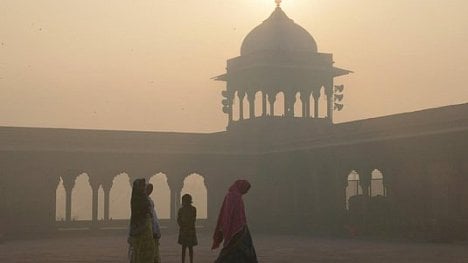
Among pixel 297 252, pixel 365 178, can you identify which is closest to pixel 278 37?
pixel 365 178

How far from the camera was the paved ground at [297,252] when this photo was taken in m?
15.2

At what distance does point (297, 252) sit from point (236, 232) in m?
8.60

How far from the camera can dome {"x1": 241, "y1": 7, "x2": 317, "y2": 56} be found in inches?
1264

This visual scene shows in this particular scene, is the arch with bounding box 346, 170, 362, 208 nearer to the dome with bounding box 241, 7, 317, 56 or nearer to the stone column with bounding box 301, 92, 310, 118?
the stone column with bounding box 301, 92, 310, 118

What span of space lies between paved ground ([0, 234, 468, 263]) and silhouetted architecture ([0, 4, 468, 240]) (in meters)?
2.93

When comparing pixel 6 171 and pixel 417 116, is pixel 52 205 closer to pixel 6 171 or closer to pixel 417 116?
pixel 6 171

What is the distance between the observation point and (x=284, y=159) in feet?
94.1

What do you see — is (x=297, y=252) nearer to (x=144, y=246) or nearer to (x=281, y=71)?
(x=144, y=246)

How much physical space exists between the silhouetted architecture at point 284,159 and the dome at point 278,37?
48 mm

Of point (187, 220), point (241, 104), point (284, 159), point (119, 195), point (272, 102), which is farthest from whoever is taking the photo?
point (119, 195)

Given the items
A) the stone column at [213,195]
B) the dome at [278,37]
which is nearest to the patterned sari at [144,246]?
the stone column at [213,195]

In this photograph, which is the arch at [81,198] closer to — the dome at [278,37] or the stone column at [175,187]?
the dome at [278,37]

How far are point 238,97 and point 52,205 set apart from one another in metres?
9.57

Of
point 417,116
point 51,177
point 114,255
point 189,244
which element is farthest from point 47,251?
point 417,116
